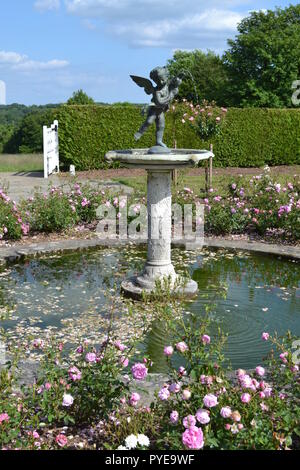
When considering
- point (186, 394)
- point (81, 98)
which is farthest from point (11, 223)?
point (81, 98)

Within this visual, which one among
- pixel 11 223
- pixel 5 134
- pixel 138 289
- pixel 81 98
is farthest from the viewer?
pixel 5 134

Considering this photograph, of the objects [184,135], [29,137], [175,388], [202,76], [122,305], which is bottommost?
[122,305]

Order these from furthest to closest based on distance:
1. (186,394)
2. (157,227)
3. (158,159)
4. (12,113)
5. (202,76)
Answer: (12,113)
(202,76)
(157,227)
(158,159)
(186,394)

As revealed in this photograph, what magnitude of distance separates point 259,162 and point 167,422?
19659 mm

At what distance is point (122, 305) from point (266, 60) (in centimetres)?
2690

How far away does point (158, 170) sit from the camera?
234 inches

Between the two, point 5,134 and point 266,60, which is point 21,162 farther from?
point 5,134

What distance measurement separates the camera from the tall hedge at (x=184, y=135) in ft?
63.7

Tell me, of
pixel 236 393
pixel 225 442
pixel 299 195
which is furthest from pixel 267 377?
pixel 299 195

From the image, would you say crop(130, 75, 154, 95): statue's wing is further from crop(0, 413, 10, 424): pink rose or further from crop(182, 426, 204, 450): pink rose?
crop(182, 426, 204, 450): pink rose

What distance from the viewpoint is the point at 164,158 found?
216 inches

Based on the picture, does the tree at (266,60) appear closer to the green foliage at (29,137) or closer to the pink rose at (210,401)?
the green foliage at (29,137)

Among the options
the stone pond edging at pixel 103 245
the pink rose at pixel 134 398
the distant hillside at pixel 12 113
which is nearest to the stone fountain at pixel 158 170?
the stone pond edging at pixel 103 245
